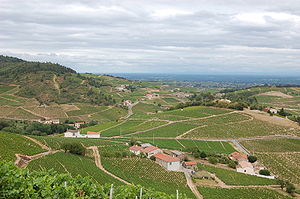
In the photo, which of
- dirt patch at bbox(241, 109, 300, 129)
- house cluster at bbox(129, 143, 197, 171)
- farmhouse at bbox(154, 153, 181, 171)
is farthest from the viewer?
dirt patch at bbox(241, 109, 300, 129)

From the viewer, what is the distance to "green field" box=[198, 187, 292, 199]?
1422 inches

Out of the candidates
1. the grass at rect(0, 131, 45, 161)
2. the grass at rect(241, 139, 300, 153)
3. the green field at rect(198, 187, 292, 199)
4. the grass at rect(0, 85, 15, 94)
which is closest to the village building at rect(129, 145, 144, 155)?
the green field at rect(198, 187, 292, 199)

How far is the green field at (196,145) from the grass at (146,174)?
16.0 metres

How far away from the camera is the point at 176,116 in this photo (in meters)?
90.9

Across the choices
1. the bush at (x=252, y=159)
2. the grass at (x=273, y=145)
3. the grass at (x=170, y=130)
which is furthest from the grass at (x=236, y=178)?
the grass at (x=170, y=130)

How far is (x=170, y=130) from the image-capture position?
75000mm

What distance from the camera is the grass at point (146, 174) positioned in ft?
119

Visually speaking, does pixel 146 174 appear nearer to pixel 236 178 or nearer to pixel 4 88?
pixel 236 178

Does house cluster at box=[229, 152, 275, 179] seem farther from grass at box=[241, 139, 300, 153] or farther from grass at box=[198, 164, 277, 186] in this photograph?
grass at box=[241, 139, 300, 153]

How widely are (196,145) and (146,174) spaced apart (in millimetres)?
25508

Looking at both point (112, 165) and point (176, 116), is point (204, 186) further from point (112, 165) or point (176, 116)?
point (176, 116)

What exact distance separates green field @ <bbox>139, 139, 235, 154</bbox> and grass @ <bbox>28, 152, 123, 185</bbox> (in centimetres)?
2678

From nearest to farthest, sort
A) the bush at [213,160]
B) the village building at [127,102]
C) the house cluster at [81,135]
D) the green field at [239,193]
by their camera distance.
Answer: the green field at [239,193]
the bush at [213,160]
the house cluster at [81,135]
the village building at [127,102]

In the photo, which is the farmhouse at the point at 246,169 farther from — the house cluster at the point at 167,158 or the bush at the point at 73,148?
the bush at the point at 73,148
